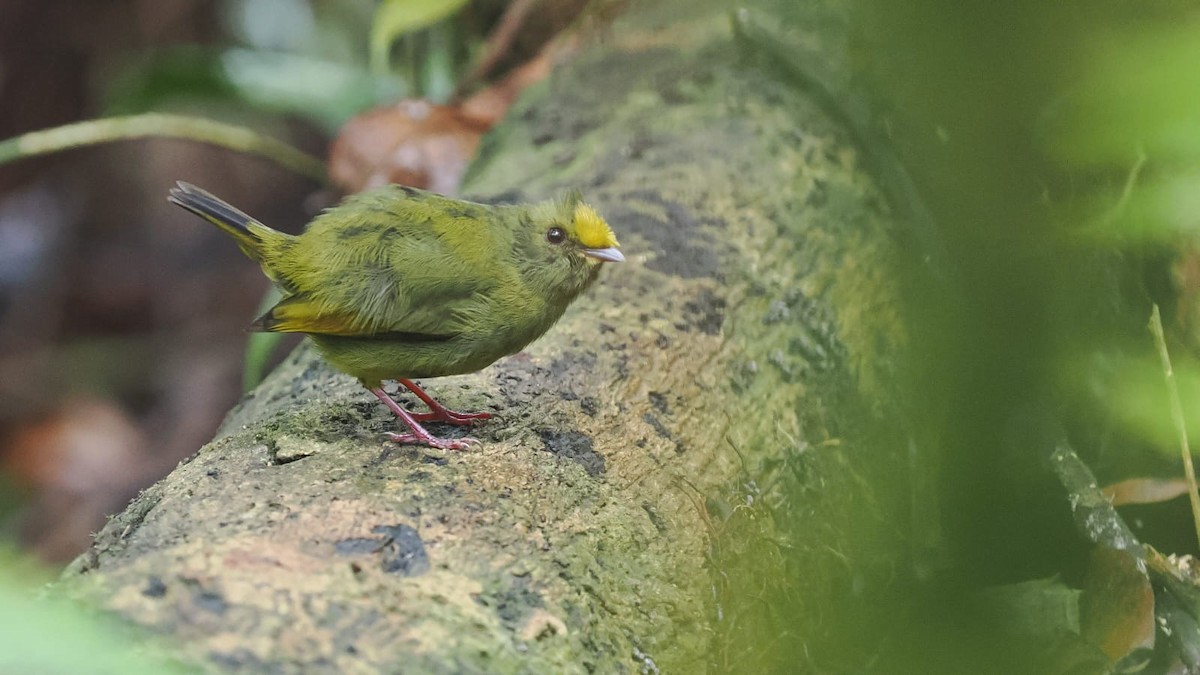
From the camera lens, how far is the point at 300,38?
714cm

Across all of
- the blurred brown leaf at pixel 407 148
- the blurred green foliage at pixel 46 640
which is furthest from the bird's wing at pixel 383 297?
the blurred brown leaf at pixel 407 148

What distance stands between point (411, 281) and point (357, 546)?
92cm

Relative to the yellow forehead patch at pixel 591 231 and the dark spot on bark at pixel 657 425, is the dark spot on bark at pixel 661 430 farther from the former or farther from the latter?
the yellow forehead patch at pixel 591 231

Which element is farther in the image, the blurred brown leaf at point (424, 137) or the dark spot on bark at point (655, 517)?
the blurred brown leaf at point (424, 137)

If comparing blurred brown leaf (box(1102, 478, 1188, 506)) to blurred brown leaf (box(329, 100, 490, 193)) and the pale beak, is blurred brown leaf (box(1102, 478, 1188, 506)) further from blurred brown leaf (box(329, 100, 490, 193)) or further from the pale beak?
blurred brown leaf (box(329, 100, 490, 193))

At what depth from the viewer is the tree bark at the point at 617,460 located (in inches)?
62.1

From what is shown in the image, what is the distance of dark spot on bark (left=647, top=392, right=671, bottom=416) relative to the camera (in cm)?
258

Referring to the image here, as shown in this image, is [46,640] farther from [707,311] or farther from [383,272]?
[707,311]

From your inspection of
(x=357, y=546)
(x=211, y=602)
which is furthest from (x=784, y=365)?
(x=211, y=602)

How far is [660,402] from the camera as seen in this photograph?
2607 mm

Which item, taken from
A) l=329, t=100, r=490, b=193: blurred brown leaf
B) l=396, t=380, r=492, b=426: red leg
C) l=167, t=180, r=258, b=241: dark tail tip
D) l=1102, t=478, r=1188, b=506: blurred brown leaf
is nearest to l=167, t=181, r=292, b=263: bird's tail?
l=167, t=180, r=258, b=241: dark tail tip

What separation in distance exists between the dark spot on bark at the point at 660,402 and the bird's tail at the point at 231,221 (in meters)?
1.03

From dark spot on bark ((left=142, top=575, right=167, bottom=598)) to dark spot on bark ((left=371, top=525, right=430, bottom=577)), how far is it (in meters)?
0.35

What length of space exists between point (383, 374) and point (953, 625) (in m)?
1.78
